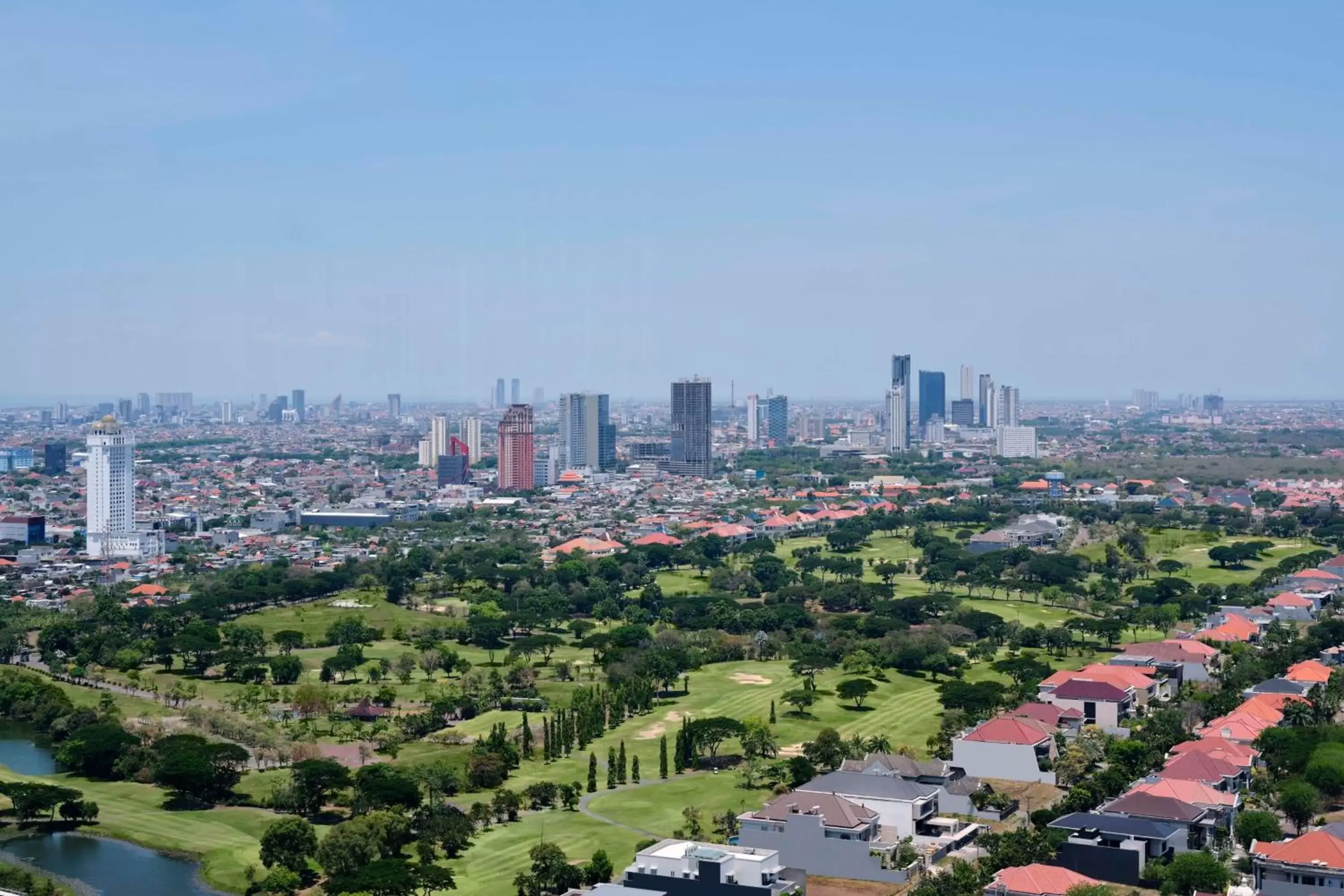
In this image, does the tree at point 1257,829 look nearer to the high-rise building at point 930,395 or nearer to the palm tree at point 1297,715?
the palm tree at point 1297,715

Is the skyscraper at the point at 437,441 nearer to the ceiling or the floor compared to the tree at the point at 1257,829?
nearer to the ceiling

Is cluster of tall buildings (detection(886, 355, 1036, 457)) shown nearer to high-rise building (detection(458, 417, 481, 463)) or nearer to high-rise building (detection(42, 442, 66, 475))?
high-rise building (detection(458, 417, 481, 463))

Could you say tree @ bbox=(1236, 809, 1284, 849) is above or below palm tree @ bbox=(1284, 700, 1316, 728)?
below

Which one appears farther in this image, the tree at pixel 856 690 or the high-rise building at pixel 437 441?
the high-rise building at pixel 437 441

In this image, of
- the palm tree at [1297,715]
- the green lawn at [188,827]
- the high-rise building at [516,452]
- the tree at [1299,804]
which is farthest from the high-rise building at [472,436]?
the tree at [1299,804]

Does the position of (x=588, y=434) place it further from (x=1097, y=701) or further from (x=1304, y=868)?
(x=1304, y=868)

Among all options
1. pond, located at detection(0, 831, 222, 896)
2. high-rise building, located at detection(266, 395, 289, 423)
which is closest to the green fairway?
pond, located at detection(0, 831, 222, 896)
